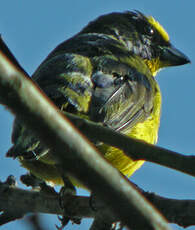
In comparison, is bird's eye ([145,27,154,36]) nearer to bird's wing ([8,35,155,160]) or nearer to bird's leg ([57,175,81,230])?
bird's wing ([8,35,155,160])

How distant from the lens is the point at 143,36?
6.87 meters

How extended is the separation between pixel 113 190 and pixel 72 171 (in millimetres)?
119

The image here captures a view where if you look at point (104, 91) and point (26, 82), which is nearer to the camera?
point (26, 82)

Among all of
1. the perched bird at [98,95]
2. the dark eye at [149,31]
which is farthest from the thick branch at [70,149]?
the dark eye at [149,31]

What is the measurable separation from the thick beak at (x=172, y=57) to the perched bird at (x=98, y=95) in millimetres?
915

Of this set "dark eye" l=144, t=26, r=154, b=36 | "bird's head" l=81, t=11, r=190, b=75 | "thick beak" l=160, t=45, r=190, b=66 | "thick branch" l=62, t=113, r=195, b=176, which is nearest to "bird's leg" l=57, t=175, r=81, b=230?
"thick branch" l=62, t=113, r=195, b=176

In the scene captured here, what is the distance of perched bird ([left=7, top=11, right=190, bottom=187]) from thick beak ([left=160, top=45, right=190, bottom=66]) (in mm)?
915

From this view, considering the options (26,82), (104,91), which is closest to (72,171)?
(26,82)

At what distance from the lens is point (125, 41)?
6.83 m

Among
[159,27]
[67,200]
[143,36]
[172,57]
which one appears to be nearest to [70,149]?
[67,200]

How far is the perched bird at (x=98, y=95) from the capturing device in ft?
13.7

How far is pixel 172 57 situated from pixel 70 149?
5604mm

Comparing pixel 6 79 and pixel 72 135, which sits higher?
pixel 6 79

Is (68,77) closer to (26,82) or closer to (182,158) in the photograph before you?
(182,158)
